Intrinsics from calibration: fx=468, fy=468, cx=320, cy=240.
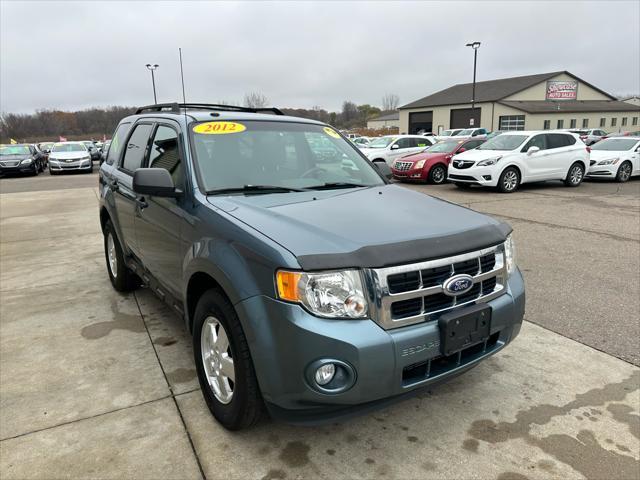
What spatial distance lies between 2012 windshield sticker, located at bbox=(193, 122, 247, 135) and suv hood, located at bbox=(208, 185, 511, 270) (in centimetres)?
68

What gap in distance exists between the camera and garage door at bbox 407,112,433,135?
5891cm

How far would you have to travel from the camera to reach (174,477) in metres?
2.36

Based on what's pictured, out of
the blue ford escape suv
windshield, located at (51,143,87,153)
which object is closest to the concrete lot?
the blue ford escape suv

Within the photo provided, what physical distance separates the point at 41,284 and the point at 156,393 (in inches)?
130

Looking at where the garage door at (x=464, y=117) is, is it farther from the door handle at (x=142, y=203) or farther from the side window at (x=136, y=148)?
the door handle at (x=142, y=203)

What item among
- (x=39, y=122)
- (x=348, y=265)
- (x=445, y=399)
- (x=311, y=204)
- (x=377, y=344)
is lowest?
(x=445, y=399)

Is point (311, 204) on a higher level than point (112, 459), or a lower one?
higher

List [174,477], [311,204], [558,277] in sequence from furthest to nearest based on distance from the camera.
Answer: [558,277]
[311,204]
[174,477]

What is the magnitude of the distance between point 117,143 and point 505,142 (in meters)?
11.7

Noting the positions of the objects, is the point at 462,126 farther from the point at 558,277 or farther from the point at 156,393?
the point at 156,393

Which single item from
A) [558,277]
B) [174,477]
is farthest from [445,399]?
[558,277]

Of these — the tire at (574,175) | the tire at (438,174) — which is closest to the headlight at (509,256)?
the tire at (438,174)

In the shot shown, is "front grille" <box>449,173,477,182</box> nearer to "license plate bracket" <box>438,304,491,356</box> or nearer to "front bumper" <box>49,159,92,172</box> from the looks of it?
"license plate bracket" <box>438,304,491,356</box>

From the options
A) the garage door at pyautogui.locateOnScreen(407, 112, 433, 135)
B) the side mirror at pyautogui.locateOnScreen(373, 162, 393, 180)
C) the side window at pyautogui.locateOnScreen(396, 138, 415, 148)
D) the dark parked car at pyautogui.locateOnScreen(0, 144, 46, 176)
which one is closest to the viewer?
the side mirror at pyautogui.locateOnScreen(373, 162, 393, 180)
